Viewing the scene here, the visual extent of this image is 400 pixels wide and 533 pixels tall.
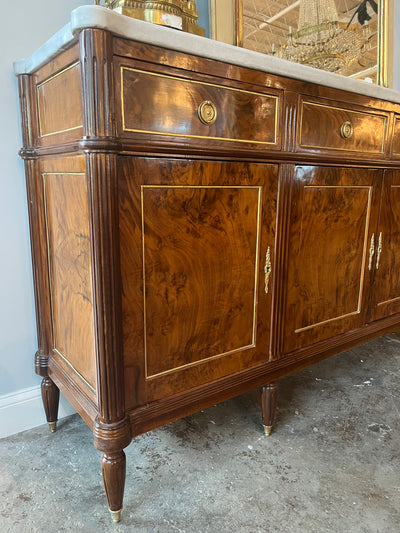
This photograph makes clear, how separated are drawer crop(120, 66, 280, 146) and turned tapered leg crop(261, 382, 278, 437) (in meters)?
0.73

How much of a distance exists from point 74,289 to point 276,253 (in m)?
0.56

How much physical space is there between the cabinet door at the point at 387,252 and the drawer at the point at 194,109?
0.61m

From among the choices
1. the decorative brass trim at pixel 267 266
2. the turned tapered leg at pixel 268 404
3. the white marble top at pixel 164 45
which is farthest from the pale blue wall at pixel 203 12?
the turned tapered leg at pixel 268 404

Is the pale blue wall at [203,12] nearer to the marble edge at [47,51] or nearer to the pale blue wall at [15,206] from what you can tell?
the pale blue wall at [15,206]

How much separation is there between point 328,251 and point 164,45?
775 mm

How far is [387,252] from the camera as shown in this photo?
149 cm

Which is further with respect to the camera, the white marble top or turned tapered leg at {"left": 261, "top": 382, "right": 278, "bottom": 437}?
turned tapered leg at {"left": 261, "top": 382, "right": 278, "bottom": 437}

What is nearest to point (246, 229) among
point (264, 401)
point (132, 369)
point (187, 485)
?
point (132, 369)

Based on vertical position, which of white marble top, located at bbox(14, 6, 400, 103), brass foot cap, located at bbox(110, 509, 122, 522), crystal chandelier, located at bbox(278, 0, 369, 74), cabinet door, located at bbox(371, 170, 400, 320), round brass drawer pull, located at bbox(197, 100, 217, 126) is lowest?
brass foot cap, located at bbox(110, 509, 122, 522)

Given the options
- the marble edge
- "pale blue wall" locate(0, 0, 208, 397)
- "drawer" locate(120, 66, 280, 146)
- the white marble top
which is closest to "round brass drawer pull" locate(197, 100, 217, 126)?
"drawer" locate(120, 66, 280, 146)

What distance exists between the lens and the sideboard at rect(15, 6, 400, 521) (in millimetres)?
819

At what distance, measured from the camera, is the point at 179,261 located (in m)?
0.95

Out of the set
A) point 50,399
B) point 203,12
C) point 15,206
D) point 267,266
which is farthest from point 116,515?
point 203,12

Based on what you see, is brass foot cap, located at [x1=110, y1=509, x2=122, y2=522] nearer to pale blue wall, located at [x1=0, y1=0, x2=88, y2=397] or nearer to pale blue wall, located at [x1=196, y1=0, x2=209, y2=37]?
pale blue wall, located at [x1=0, y1=0, x2=88, y2=397]
